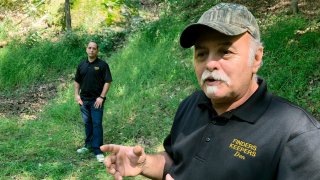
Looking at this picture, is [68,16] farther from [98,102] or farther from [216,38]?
[216,38]

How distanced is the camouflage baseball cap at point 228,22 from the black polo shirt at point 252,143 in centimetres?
28

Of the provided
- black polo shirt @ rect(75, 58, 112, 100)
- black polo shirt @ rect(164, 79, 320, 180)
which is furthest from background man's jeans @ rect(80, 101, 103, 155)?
black polo shirt @ rect(164, 79, 320, 180)

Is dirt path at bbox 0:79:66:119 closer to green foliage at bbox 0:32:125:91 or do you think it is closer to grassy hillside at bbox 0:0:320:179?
grassy hillside at bbox 0:0:320:179

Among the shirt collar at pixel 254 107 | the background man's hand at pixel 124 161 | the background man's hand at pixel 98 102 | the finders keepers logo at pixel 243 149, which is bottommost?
the background man's hand at pixel 98 102

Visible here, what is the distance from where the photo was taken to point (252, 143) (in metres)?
1.42

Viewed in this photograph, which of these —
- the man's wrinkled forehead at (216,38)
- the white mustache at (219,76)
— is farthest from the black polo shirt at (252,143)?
the man's wrinkled forehead at (216,38)

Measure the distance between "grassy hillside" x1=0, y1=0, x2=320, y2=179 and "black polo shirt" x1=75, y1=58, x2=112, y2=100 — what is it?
0.99m

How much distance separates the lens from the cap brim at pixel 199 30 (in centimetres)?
144

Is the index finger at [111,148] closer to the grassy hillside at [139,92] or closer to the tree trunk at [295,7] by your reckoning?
the grassy hillside at [139,92]

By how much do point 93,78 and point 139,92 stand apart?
208 cm

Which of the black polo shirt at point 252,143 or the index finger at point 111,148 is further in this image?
the index finger at point 111,148

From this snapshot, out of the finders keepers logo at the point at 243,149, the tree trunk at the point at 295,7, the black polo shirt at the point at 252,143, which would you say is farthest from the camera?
the tree trunk at the point at 295,7

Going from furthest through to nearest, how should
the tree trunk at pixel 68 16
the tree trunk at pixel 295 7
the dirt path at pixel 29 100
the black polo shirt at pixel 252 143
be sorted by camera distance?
the tree trunk at pixel 68 16, the dirt path at pixel 29 100, the tree trunk at pixel 295 7, the black polo shirt at pixel 252 143

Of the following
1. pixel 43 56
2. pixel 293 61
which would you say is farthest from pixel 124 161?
pixel 43 56
